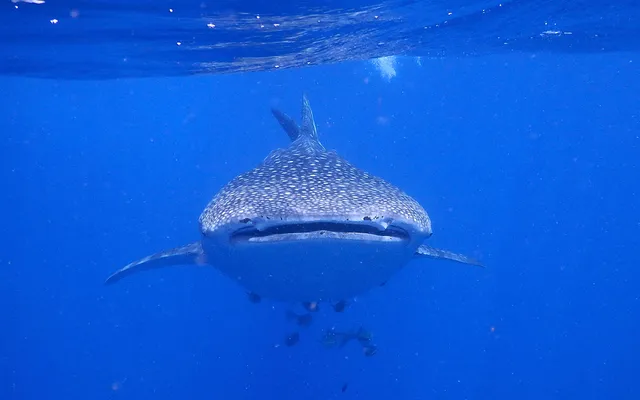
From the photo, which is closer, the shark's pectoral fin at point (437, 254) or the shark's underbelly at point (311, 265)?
the shark's underbelly at point (311, 265)

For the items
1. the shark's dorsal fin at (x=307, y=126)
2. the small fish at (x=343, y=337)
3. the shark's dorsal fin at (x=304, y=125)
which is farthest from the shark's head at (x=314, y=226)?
the small fish at (x=343, y=337)

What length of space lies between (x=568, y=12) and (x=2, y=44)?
1655 cm

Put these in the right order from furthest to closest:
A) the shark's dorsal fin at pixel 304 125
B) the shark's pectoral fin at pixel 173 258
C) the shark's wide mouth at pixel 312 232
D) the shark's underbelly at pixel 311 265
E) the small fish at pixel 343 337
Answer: the small fish at pixel 343 337 → the shark's dorsal fin at pixel 304 125 → the shark's pectoral fin at pixel 173 258 → the shark's underbelly at pixel 311 265 → the shark's wide mouth at pixel 312 232

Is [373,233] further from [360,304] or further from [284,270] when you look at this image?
[360,304]

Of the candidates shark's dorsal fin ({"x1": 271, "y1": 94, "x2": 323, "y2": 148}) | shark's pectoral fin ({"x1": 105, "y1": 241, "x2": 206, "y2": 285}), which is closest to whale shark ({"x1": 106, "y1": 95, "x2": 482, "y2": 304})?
shark's pectoral fin ({"x1": 105, "y1": 241, "x2": 206, "y2": 285})

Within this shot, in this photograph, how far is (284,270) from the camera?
5238mm

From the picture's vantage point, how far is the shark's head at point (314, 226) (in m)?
4.45

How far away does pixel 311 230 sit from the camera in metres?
4.60


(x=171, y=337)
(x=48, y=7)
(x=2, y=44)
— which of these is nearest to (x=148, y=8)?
(x=48, y=7)

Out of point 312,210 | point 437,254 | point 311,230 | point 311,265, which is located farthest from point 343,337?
point 312,210

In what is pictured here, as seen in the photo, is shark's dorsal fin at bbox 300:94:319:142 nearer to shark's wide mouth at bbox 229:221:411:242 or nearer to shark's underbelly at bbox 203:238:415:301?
shark's underbelly at bbox 203:238:415:301

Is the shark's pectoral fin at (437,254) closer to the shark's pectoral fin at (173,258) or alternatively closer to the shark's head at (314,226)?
the shark's head at (314,226)

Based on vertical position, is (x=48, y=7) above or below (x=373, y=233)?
above

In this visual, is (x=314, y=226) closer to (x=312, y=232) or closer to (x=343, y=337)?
(x=312, y=232)
